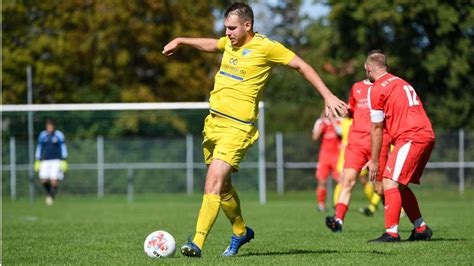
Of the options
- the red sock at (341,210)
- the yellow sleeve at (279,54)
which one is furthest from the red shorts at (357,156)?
the yellow sleeve at (279,54)

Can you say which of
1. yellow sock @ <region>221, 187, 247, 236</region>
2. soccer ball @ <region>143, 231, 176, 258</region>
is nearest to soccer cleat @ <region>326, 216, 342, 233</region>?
yellow sock @ <region>221, 187, 247, 236</region>

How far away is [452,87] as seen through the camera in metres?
36.4

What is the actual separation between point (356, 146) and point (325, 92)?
452 cm

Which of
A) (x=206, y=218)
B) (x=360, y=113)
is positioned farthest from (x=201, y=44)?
(x=360, y=113)

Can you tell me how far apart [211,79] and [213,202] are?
3064 centimetres

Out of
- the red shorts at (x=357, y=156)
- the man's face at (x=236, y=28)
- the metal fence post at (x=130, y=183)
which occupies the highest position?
the man's face at (x=236, y=28)

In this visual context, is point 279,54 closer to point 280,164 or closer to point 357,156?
point 357,156

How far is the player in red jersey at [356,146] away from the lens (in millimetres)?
12906

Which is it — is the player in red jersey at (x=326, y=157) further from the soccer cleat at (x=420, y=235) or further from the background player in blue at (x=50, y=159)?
the soccer cleat at (x=420, y=235)

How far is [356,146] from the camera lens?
1311 cm

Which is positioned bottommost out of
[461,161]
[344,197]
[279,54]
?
[461,161]

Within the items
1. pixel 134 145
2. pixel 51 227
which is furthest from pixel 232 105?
pixel 134 145

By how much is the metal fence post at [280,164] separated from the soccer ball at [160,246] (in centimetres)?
2271

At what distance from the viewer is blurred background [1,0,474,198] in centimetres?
3092
